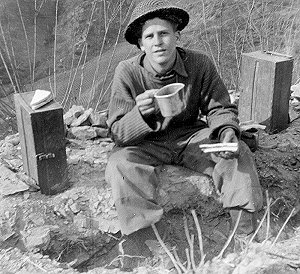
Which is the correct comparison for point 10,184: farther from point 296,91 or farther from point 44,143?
point 296,91

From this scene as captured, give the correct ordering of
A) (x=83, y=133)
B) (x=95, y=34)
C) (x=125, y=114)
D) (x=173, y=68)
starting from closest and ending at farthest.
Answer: (x=125, y=114) → (x=173, y=68) → (x=83, y=133) → (x=95, y=34)

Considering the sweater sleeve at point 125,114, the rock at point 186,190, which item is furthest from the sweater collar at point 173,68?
the rock at point 186,190

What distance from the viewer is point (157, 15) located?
10.2 ft

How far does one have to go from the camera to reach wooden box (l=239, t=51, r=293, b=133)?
3.98 metres

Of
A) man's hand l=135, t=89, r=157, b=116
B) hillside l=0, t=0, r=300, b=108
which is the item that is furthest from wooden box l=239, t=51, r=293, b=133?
hillside l=0, t=0, r=300, b=108

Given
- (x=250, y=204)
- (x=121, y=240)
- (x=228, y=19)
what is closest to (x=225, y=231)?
(x=250, y=204)

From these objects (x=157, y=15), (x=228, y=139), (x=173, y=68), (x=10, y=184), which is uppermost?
(x=157, y=15)

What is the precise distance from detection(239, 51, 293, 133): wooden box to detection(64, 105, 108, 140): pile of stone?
3.98 ft

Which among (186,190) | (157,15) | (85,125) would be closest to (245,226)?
(186,190)

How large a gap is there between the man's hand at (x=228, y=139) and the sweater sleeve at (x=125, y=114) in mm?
434

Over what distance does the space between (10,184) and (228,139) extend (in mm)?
1416

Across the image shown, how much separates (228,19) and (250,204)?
736cm

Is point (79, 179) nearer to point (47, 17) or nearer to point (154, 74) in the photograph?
point (154, 74)

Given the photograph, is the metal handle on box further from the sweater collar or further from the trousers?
the sweater collar
